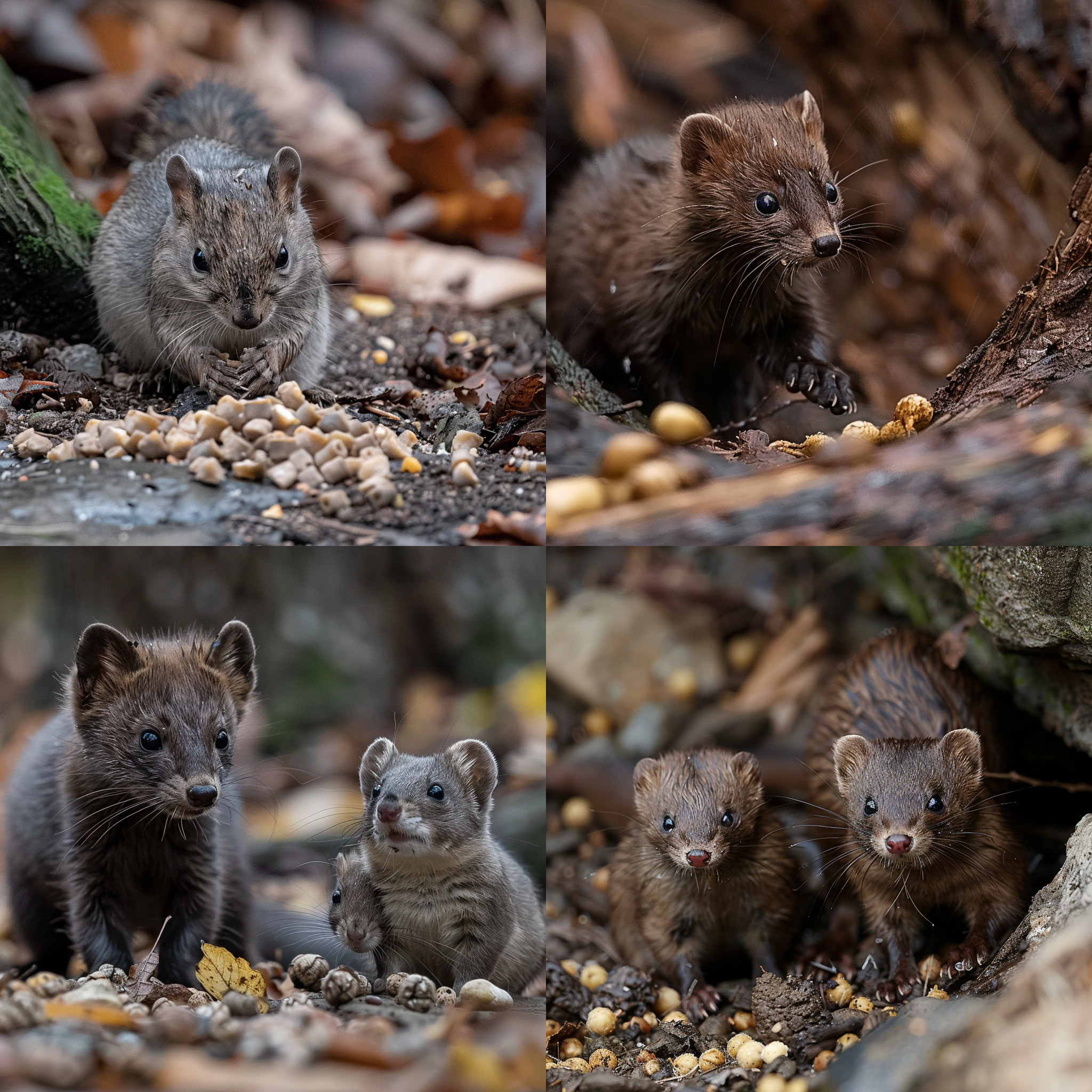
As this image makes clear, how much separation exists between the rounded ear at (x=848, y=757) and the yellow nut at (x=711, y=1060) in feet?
2.97

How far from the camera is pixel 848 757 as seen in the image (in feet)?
11.7

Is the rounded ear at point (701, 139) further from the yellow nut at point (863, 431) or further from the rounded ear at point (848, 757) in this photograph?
the rounded ear at point (848, 757)

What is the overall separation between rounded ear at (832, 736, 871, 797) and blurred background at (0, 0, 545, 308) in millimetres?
2654

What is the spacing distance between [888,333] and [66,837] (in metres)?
3.36

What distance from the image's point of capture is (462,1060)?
1.97 meters

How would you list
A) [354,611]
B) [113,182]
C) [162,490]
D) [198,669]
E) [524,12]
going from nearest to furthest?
[162,490], [198,669], [113,182], [354,611], [524,12]

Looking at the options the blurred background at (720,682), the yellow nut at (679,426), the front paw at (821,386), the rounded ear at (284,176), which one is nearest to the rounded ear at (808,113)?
the front paw at (821,386)

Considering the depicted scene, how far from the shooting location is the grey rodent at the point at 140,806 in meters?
3.05

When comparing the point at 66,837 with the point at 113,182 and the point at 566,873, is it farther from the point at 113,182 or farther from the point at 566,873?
the point at 113,182

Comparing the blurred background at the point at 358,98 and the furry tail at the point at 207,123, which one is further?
the blurred background at the point at 358,98

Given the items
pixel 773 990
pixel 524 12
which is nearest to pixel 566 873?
pixel 773 990

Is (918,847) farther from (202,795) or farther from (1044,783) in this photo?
(202,795)

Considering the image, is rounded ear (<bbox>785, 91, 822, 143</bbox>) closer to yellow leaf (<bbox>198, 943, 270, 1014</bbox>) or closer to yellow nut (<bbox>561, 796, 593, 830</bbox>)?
yellow leaf (<bbox>198, 943, 270, 1014</bbox>)

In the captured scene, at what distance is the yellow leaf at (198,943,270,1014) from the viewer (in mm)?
2953
